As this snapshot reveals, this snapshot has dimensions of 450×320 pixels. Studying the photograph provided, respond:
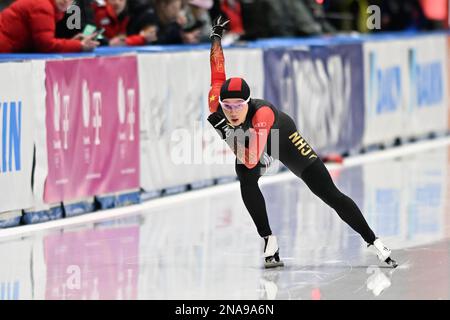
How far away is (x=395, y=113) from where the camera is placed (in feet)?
69.9

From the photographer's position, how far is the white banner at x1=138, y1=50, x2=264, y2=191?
1474cm

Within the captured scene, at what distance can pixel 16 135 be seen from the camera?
40.7 ft

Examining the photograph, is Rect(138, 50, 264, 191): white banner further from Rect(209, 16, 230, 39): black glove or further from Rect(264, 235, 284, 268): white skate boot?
Rect(264, 235, 284, 268): white skate boot

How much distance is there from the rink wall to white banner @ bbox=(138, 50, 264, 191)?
2 centimetres

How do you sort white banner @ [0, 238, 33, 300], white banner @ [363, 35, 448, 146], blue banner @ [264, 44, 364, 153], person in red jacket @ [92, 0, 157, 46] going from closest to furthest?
1. white banner @ [0, 238, 33, 300]
2. person in red jacket @ [92, 0, 157, 46]
3. blue banner @ [264, 44, 364, 153]
4. white banner @ [363, 35, 448, 146]

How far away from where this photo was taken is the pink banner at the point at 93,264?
362 inches

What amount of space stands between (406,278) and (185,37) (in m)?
7.52

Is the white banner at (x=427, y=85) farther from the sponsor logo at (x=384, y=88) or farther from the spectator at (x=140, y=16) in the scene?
the spectator at (x=140, y=16)

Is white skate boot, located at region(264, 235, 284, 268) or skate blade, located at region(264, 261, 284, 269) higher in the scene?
white skate boot, located at region(264, 235, 284, 268)

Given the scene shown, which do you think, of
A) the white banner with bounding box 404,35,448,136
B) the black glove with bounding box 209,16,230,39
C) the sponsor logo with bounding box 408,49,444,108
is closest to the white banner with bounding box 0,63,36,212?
the black glove with bounding box 209,16,230,39

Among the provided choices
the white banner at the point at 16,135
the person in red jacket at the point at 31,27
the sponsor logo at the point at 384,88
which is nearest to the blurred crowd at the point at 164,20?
the person in red jacket at the point at 31,27

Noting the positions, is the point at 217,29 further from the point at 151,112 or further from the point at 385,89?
the point at 385,89

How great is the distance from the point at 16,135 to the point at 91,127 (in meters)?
1.37

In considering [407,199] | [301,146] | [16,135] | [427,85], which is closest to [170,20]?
[407,199]
